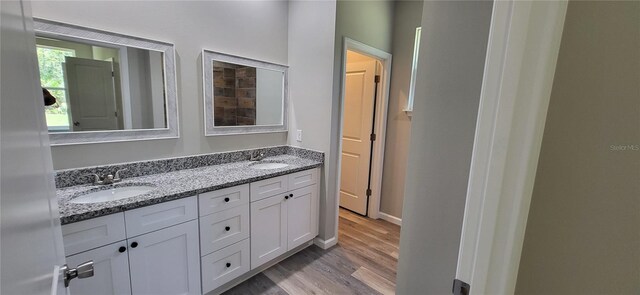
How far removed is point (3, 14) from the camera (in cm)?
39

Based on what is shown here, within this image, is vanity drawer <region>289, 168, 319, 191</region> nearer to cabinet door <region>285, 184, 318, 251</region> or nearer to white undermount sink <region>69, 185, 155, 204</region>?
cabinet door <region>285, 184, 318, 251</region>

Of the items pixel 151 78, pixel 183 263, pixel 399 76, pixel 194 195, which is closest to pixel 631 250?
pixel 194 195

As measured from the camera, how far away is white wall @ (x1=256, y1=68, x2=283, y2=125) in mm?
2505

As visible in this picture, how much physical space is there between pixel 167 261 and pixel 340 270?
1.32m

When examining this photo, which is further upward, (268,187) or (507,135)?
(507,135)

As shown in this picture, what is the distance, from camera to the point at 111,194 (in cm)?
164

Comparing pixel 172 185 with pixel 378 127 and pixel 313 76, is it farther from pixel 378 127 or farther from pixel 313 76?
pixel 378 127

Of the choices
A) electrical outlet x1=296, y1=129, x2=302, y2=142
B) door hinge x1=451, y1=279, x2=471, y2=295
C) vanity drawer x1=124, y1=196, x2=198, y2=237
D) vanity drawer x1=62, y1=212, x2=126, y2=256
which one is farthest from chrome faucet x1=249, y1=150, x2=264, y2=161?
door hinge x1=451, y1=279, x2=471, y2=295

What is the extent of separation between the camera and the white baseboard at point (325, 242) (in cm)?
256

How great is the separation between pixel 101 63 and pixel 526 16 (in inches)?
83.5

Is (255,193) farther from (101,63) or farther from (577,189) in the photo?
(577,189)

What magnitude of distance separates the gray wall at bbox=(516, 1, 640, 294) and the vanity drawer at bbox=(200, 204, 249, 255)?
165cm

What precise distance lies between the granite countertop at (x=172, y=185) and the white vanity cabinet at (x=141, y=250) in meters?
0.04

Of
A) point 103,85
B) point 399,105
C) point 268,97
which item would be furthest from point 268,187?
point 399,105
